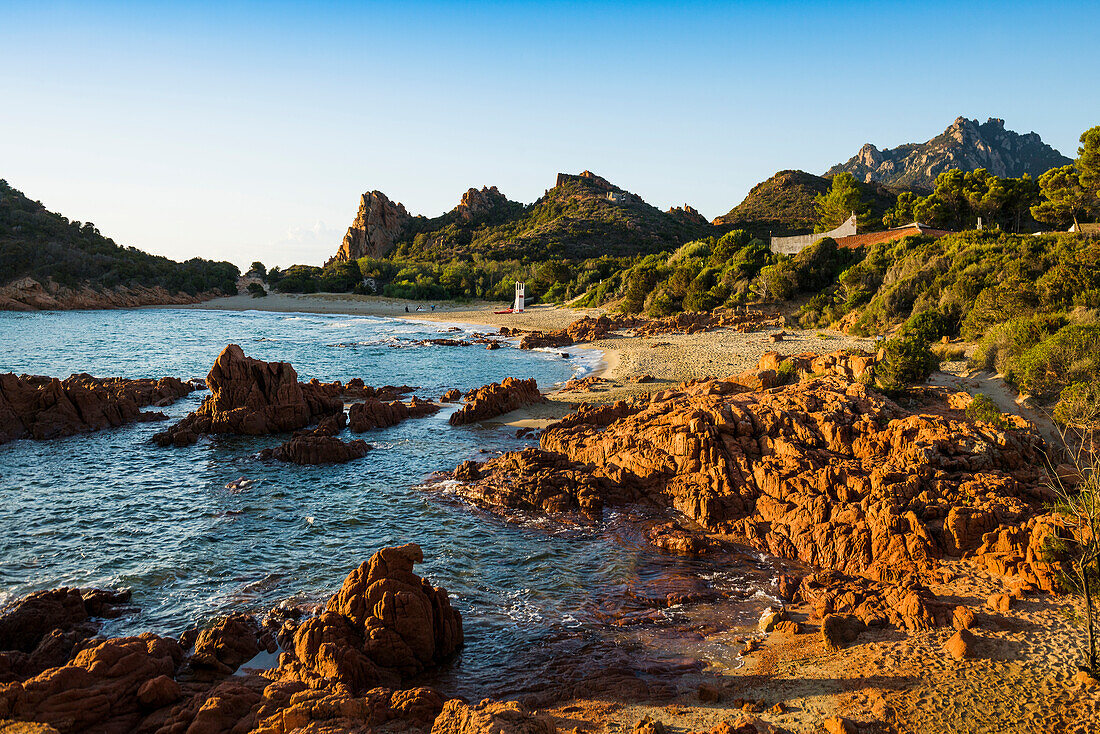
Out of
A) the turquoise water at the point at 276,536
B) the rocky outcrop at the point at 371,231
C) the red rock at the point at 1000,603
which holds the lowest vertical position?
the turquoise water at the point at 276,536

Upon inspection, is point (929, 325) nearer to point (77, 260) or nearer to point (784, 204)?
point (784, 204)

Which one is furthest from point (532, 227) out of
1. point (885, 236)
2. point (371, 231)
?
point (885, 236)

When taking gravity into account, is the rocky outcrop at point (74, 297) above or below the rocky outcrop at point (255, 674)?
above

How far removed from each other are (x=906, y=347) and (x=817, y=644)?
1439 centimetres

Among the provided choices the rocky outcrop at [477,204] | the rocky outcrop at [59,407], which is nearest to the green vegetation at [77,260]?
the rocky outcrop at [477,204]

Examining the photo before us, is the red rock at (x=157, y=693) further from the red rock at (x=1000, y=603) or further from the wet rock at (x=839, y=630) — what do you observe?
the red rock at (x=1000, y=603)

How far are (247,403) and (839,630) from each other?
69.3ft

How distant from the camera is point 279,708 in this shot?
669cm

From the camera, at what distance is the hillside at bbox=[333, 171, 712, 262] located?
101 metres

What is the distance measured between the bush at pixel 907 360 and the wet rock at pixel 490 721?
17352mm

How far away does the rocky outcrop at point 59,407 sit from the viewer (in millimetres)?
21406

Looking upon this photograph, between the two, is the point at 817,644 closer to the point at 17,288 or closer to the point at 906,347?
the point at 906,347

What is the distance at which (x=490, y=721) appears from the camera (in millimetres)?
6027

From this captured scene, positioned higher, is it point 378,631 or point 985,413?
point 985,413
